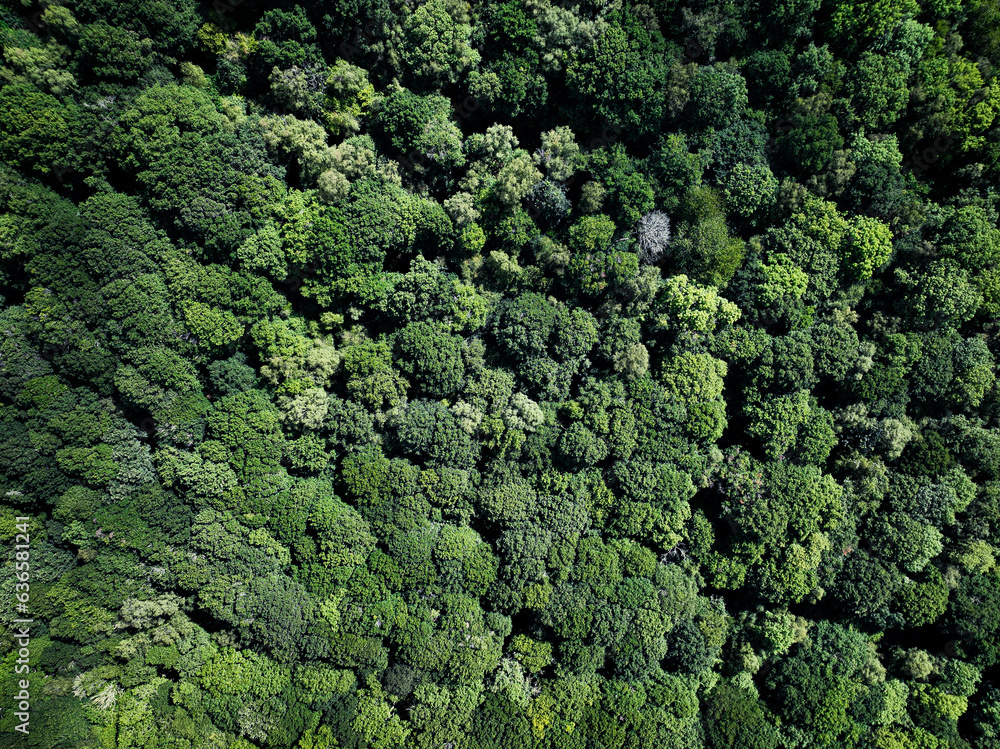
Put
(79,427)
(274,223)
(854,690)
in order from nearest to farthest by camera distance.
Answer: (79,427) → (274,223) → (854,690)

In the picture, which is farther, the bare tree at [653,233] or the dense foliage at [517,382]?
the bare tree at [653,233]

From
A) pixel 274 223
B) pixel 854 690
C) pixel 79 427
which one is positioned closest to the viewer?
pixel 79 427

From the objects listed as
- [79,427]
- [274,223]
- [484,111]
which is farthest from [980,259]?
[79,427]

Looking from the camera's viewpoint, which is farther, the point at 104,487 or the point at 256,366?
the point at 256,366

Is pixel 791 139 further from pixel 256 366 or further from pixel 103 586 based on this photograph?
pixel 103 586

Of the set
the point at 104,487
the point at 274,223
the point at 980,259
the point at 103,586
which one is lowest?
the point at 103,586
